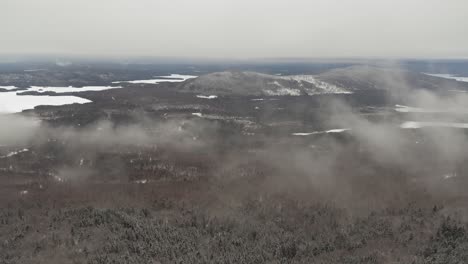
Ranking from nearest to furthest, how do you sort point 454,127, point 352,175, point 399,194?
point 399,194 < point 352,175 < point 454,127

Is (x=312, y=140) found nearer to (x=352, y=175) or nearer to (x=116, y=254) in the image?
(x=352, y=175)

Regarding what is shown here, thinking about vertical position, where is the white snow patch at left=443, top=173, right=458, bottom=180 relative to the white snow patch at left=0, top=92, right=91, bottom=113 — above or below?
below

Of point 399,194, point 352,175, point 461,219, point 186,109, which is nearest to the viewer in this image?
point 461,219

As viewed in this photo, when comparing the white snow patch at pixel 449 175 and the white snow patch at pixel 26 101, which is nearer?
the white snow patch at pixel 449 175

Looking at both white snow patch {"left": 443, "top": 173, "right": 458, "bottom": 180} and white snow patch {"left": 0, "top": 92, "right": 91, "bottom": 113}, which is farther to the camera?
white snow patch {"left": 0, "top": 92, "right": 91, "bottom": 113}

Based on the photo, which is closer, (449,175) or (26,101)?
(449,175)

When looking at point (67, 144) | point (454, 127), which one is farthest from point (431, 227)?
point (454, 127)

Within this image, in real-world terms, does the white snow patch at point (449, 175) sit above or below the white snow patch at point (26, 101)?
below

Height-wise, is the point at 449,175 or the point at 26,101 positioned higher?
the point at 26,101
